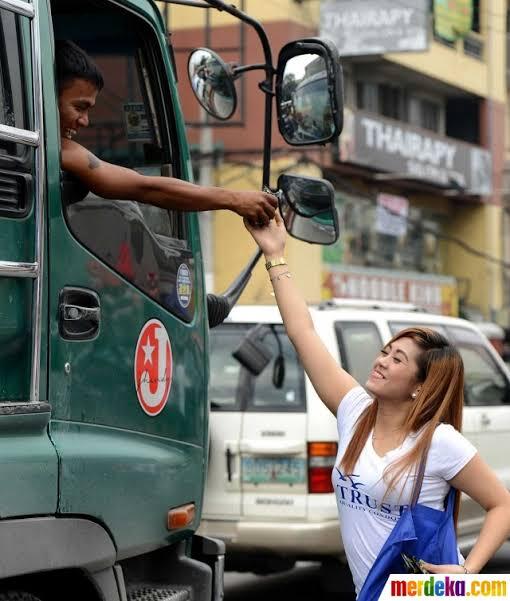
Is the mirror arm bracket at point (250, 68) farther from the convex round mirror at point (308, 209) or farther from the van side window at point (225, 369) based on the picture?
the van side window at point (225, 369)

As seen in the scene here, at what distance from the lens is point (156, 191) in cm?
375

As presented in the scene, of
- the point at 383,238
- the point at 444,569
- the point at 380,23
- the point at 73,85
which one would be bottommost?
the point at 444,569

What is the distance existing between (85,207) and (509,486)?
5.93 m

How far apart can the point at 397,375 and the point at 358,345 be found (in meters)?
4.08

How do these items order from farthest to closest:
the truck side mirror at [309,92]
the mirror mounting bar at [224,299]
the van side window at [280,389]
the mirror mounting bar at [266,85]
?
1. the van side window at [280,389]
2. the mirror mounting bar at [224,299]
3. the mirror mounting bar at [266,85]
4. the truck side mirror at [309,92]

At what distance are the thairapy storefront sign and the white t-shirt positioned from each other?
66.1ft

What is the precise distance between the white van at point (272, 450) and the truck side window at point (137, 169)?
3008mm

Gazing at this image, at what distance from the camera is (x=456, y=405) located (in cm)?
392

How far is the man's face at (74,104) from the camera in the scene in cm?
363

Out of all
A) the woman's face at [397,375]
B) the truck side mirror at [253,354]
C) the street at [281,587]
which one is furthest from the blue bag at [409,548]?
the street at [281,587]

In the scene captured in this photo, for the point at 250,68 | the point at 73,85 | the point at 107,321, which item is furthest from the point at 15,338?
the point at 250,68

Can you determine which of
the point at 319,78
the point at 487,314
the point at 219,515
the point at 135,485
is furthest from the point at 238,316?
the point at 487,314

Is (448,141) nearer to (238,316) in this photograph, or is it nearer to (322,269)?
(322,269)

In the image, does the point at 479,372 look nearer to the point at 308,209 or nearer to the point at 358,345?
the point at 358,345
